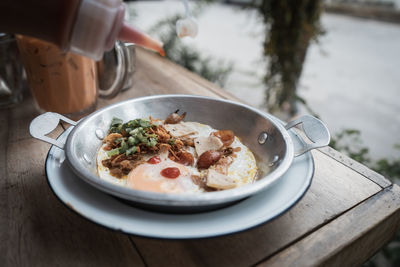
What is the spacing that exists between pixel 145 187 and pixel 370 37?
4484 millimetres

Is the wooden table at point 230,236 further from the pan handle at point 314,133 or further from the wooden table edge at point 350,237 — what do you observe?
the pan handle at point 314,133

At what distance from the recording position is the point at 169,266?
52 cm

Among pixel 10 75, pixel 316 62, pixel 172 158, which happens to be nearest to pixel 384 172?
pixel 172 158

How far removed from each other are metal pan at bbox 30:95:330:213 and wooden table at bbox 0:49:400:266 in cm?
8

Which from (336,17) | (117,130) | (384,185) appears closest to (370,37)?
(336,17)

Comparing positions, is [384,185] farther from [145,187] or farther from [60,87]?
[60,87]

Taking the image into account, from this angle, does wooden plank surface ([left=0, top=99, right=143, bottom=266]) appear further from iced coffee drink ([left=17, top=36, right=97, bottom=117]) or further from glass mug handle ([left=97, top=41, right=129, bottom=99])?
glass mug handle ([left=97, top=41, right=129, bottom=99])

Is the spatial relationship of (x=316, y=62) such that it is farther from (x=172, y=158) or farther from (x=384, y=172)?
(x=172, y=158)

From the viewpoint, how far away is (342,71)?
3377 millimetres

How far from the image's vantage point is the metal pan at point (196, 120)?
0.49 meters

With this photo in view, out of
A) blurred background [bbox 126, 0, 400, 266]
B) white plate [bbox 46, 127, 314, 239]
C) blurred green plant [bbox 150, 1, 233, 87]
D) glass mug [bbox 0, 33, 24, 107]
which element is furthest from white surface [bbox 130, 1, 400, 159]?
white plate [bbox 46, 127, 314, 239]

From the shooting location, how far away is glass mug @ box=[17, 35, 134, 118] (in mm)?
875

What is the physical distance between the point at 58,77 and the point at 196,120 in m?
0.44

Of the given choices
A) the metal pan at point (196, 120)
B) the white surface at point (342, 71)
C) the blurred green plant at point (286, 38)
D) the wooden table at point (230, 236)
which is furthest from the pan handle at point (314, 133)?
the white surface at point (342, 71)
